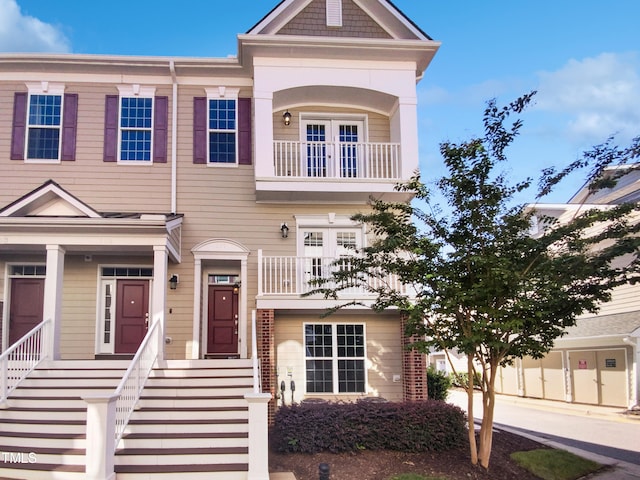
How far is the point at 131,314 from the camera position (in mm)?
14328

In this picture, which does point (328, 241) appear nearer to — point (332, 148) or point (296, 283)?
point (296, 283)

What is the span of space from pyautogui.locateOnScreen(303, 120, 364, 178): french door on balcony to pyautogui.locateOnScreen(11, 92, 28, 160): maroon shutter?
6841 millimetres

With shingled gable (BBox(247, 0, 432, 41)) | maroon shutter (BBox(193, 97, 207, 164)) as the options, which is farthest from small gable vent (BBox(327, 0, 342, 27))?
maroon shutter (BBox(193, 97, 207, 164))

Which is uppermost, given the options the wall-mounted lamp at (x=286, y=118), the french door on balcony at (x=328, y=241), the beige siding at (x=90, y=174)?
the wall-mounted lamp at (x=286, y=118)

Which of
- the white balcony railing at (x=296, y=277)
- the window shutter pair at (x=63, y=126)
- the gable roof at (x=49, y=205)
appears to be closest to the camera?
the gable roof at (x=49, y=205)

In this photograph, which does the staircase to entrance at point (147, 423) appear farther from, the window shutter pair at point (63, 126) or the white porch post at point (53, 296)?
the window shutter pair at point (63, 126)

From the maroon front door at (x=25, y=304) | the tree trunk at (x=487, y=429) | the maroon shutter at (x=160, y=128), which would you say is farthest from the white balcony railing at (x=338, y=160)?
the maroon front door at (x=25, y=304)

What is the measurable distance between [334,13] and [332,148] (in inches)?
136

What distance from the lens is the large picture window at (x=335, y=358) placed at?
47.8 feet

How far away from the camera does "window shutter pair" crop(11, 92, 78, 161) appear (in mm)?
14703

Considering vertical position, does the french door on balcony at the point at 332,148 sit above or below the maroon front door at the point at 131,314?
above

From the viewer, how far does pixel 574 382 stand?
23.6m

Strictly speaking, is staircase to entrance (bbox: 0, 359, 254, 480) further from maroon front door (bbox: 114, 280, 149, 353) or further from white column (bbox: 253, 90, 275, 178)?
white column (bbox: 253, 90, 275, 178)

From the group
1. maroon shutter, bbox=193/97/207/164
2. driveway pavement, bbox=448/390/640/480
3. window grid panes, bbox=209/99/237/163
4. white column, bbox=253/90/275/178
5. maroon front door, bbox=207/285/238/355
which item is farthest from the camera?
window grid panes, bbox=209/99/237/163
